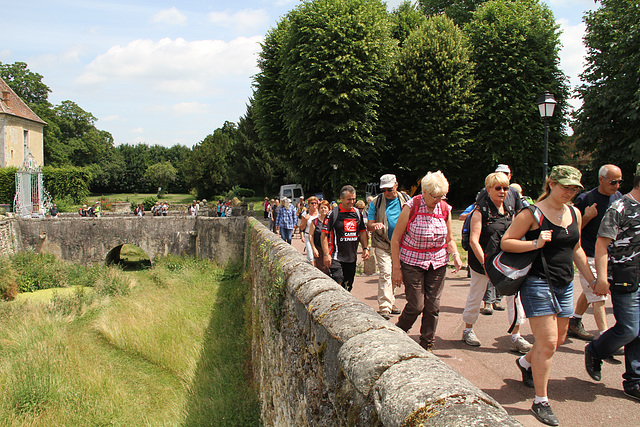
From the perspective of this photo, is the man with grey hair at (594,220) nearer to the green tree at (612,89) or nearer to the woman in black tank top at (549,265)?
the woman in black tank top at (549,265)

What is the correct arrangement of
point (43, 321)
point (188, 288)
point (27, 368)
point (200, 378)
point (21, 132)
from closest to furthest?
1. point (200, 378)
2. point (27, 368)
3. point (43, 321)
4. point (188, 288)
5. point (21, 132)

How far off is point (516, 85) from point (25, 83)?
169ft

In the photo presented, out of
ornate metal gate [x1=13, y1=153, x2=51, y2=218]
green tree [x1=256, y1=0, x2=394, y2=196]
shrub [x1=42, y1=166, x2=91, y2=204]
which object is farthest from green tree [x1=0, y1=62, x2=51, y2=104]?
green tree [x1=256, y1=0, x2=394, y2=196]

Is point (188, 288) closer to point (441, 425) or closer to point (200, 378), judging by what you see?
point (200, 378)

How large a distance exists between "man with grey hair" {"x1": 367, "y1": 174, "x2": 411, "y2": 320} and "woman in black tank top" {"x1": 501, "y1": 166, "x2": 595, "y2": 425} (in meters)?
2.26

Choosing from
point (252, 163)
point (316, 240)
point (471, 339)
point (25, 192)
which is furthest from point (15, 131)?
point (471, 339)

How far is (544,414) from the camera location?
3.12 metres

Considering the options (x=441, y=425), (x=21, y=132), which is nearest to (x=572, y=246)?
(x=441, y=425)

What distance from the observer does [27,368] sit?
35.3 ft

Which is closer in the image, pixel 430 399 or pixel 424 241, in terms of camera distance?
pixel 430 399

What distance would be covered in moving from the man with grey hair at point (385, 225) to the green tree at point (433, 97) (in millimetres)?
18446

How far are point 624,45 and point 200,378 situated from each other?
69.8 feet

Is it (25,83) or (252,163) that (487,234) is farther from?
(25,83)

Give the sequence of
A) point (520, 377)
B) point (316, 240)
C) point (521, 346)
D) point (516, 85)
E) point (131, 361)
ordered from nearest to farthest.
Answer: point (520, 377)
point (521, 346)
point (316, 240)
point (131, 361)
point (516, 85)
